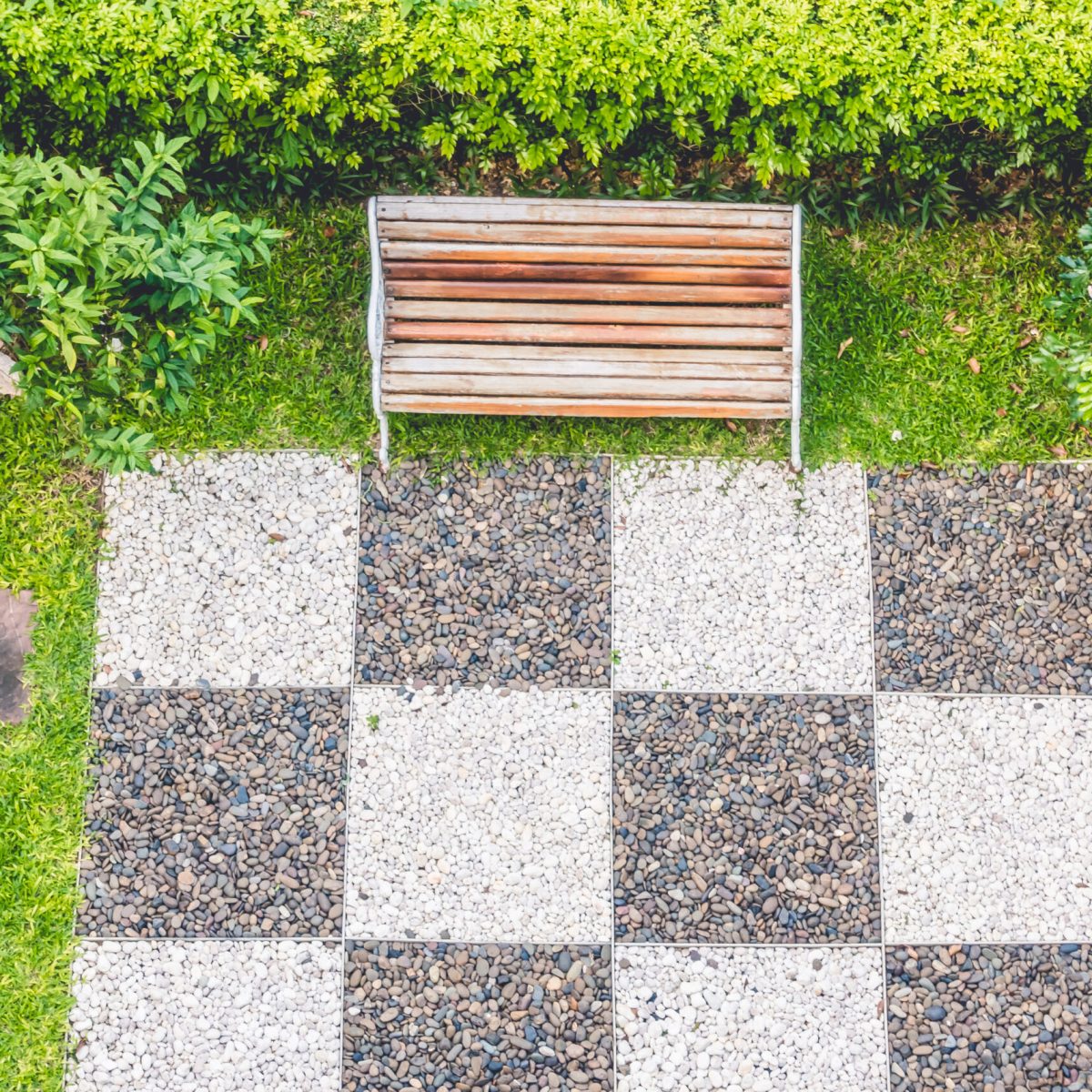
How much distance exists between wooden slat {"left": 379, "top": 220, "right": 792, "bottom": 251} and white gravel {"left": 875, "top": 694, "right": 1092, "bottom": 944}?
180 cm

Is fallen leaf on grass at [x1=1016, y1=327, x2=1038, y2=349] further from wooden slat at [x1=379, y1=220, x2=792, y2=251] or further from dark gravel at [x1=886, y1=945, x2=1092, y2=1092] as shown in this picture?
dark gravel at [x1=886, y1=945, x2=1092, y2=1092]

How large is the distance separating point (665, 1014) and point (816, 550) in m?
1.82

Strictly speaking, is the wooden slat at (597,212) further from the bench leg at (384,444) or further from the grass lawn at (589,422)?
the bench leg at (384,444)

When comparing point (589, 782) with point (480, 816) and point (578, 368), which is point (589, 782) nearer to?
point (480, 816)

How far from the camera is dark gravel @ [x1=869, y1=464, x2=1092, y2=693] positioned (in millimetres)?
3625

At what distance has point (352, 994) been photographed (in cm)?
345

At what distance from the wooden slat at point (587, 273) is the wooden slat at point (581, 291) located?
0.7 inches

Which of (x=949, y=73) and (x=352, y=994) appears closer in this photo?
(x=949, y=73)

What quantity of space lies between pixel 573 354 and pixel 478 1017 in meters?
2.47

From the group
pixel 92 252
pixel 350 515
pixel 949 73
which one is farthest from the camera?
pixel 350 515

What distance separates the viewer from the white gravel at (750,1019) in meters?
3.43

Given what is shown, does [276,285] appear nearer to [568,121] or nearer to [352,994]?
[568,121]

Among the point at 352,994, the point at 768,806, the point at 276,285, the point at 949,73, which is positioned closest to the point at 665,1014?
the point at 768,806

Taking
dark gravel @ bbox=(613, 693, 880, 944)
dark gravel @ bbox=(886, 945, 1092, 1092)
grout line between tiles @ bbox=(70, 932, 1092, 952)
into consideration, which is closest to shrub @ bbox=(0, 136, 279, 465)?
grout line between tiles @ bbox=(70, 932, 1092, 952)
